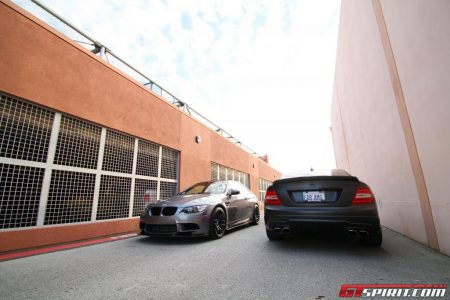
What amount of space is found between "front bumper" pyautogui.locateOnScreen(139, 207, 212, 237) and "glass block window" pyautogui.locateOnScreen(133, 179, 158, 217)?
227cm

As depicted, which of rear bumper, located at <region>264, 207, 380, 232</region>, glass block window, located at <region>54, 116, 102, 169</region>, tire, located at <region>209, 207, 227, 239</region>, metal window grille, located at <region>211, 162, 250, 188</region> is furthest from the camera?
metal window grille, located at <region>211, 162, 250, 188</region>

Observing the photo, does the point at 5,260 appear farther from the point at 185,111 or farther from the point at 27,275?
the point at 185,111

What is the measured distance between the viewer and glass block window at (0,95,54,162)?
158 inches

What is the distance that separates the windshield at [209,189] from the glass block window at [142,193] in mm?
1682

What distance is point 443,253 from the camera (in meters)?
3.02

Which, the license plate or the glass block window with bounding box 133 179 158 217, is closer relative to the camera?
the license plate

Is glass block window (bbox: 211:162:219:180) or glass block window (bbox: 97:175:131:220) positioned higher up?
glass block window (bbox: 211:162:219:180)

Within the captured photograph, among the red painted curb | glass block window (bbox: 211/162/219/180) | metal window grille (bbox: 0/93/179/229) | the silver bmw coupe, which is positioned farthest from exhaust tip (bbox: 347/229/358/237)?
glass block window (bbox: 211/162/219/180)

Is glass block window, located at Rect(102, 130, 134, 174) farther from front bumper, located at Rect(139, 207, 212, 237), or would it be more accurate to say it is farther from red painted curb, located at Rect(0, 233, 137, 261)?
front bumper, located at Rect(139, 207, 212, 237)

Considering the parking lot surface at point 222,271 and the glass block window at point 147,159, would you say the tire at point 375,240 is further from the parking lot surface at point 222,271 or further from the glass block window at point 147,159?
the glass block window at point 147,159

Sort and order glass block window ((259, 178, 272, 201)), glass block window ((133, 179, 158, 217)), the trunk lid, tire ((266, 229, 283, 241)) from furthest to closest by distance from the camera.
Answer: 1. glass block window ((259, 178, 272, 201))
2. glass block window ((133, 179, 158, 217))
3. tire ((266, 229, 283, 241))
4. the trunk lid

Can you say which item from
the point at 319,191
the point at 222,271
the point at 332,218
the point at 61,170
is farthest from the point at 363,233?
the point at 61,170

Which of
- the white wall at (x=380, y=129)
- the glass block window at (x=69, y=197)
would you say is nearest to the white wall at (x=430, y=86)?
the white wall at (x=380, y=129)

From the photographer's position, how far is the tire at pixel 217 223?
15.5ft
